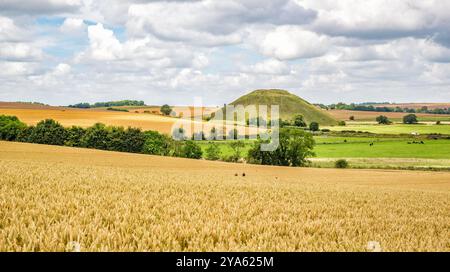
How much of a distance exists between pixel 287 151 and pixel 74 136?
135ft

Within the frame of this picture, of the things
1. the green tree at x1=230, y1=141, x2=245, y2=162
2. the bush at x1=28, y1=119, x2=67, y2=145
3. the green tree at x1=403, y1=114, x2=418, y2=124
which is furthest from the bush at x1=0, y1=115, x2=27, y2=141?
the green tree at x1=403, y1=114, x2=418, y2=124

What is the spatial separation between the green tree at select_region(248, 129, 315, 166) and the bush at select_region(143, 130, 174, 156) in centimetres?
1758

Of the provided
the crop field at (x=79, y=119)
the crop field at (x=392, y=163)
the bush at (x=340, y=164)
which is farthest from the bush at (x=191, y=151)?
the bush at (x=340, y=164)

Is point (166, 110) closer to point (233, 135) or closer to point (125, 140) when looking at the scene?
point (233, 135)

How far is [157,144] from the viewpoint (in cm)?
8531

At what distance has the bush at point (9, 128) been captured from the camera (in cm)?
8406

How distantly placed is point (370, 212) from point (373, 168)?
58.2 m

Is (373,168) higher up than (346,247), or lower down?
lower down

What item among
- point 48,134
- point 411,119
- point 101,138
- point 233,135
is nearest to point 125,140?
point 101,138
